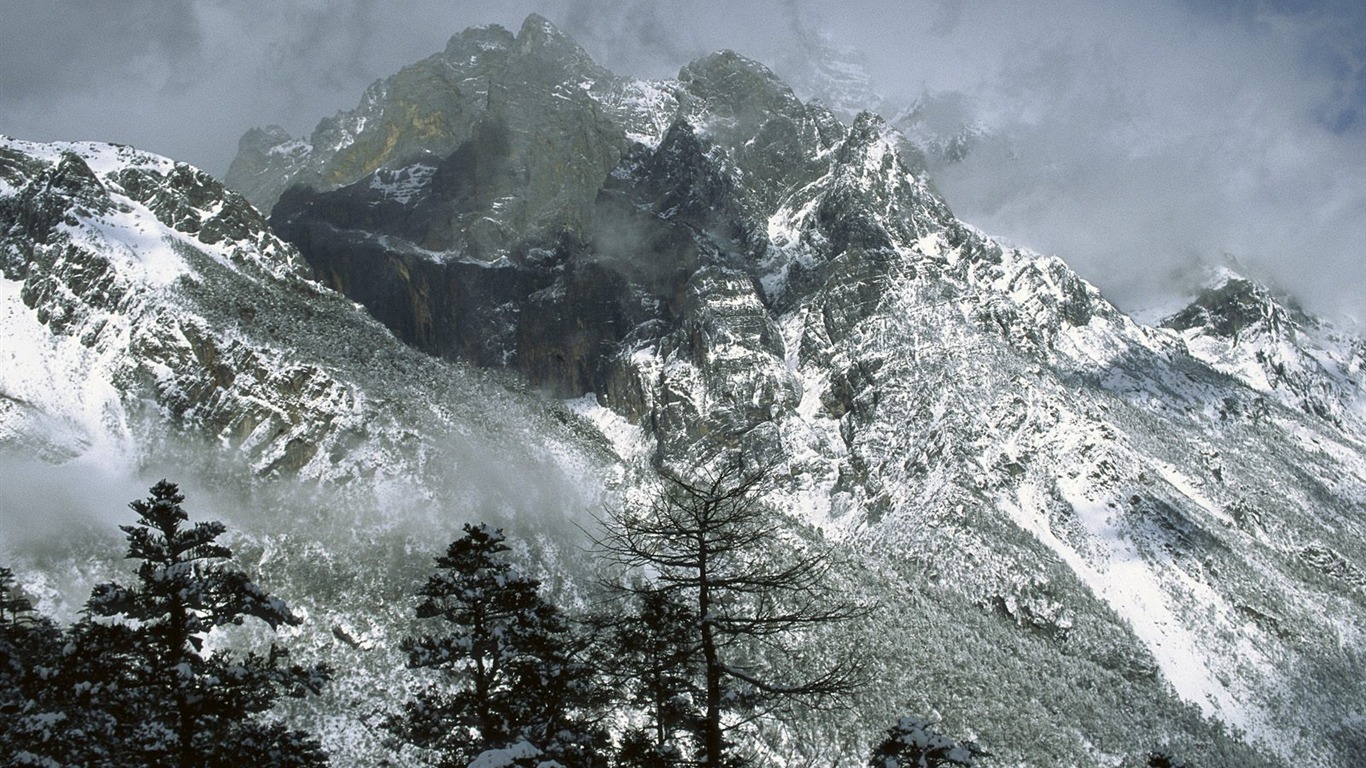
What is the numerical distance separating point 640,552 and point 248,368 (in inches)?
7329

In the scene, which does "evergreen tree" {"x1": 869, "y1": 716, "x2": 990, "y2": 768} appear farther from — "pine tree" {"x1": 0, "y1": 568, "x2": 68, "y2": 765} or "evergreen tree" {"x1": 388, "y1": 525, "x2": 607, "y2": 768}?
"pine tree" {"x1": 0, "y1": 568, "x2": 68, "y2": 765}

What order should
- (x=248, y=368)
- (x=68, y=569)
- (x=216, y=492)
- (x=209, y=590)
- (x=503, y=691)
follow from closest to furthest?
(x=209, y=590) → (x=503, y=691) → (x=68, y=569) → (x=216, y=492) → (x=248, y=368)

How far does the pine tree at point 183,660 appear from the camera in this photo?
2253 cm

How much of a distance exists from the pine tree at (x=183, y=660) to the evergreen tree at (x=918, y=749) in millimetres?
17190

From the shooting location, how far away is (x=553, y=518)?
173250 millimetres

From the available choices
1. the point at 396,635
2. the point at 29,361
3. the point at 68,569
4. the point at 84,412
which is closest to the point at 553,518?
the point at 396,635

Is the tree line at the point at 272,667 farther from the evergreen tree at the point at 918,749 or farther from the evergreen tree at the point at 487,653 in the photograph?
the evergreen tree at the point at 918,749

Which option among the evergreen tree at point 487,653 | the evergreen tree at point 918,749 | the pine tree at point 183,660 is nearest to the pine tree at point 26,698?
the pine tree at point 183,660

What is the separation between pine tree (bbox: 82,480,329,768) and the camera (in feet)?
73.9

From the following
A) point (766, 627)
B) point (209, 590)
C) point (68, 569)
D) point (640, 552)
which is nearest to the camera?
point (640, 552)

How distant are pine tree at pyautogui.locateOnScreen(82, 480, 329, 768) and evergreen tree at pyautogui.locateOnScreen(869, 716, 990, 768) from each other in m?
17.2

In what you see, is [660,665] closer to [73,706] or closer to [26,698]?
[73,706]

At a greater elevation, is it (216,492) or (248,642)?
Answer: (216,492)

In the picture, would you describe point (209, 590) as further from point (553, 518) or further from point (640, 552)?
point (553, 518)
